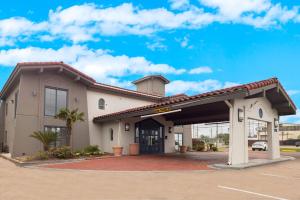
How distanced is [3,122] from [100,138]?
33.3 ft

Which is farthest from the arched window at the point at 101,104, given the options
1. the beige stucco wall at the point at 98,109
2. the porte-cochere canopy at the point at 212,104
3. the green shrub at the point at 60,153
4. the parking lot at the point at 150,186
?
the parking lot at the point at 150,186

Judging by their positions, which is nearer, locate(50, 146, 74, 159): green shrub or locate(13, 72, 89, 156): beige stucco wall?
locate(50, 146, 74, 159): green shrub

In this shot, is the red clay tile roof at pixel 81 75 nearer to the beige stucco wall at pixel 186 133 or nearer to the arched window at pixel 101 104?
the arched window at pixel 101 104

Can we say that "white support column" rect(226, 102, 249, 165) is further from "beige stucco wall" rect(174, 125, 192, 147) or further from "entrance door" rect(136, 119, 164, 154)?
"beige stucco wall" rect(174, 125, 192, 147)

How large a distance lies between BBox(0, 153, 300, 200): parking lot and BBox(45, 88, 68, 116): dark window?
9.84 m

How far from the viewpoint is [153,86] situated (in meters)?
31.6

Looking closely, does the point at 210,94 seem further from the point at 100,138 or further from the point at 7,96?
the point at 7,96

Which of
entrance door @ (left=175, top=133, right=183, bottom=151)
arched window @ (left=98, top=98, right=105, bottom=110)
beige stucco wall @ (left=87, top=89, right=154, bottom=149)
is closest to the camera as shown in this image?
beige stucco wall @ (left=87, top=89, right=154, bottom=149)

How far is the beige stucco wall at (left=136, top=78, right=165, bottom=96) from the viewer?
31509 mm

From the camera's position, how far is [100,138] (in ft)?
79.1

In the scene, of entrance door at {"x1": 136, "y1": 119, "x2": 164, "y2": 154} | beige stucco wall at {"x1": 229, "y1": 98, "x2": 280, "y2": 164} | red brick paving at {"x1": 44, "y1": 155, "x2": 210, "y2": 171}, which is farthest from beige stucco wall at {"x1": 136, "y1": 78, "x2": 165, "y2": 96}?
red brick paving at {"x1": 44, "y1": 155, "x2": 210, "y2": 171}

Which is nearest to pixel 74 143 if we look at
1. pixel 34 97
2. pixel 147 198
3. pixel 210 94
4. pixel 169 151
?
pixel 34 97

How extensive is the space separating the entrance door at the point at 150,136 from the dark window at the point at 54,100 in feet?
19.6

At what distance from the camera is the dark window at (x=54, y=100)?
2120 centimetres
